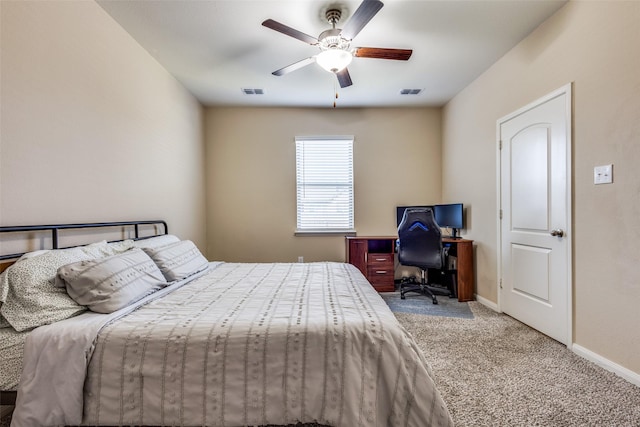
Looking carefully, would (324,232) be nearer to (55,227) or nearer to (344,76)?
(344,76)

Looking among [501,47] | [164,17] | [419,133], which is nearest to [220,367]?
[164,17]

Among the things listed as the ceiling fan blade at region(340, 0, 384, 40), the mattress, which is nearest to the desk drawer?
the ceiling fan blade at region(340, 0, 384, 40)

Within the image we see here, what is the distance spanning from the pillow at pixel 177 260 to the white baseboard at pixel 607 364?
302 cm

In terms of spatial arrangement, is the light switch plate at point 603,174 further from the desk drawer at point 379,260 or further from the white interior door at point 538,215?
the desk drawer at point 379,260

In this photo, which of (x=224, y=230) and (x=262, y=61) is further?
(x=224, y=230)

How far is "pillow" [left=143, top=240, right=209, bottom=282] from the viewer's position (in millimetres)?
2006

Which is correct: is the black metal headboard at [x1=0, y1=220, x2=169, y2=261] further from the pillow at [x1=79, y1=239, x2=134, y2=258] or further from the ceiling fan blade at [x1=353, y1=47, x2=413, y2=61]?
the ceiling fan blade at [x1=353, y1=47, x2=413, y2=61]

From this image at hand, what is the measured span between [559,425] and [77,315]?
2.48 metres

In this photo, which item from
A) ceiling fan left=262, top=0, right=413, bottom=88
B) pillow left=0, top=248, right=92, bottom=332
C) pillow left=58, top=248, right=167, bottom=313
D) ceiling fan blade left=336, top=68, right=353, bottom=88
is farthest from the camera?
ceiling fan blade left=336, top=68, right=353, bottom=88

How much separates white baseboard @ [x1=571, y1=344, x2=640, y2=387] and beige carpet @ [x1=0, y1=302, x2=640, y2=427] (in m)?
0.04

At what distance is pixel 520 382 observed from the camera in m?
1.75

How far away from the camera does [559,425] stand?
4.57 ft

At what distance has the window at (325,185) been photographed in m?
4.23

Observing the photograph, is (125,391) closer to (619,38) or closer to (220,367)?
(220,367)
